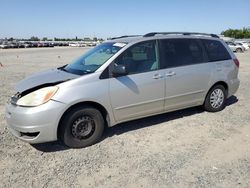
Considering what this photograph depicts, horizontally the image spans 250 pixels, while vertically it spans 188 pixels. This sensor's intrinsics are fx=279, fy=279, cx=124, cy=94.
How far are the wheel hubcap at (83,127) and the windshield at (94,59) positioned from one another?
80 centimetres

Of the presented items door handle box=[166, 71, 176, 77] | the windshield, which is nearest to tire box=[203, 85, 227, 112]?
door handle box=[166, 71, 176, 77]

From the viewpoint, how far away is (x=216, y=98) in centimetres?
635

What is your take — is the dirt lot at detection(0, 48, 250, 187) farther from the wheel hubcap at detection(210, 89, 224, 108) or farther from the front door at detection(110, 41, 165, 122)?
the wheel hubcap at detection(210, 89, 224, 108)

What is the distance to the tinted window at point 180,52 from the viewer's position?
17.5 feet

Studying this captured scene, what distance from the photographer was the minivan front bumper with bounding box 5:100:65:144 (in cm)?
410

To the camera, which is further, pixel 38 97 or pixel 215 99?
pixel 215 99

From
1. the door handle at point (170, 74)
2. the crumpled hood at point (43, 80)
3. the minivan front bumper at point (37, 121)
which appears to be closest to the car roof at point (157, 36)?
the door handle at point (170, 74)

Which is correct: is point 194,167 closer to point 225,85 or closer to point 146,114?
point 146,114

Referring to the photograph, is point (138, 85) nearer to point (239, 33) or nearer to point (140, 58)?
point (140, 58)

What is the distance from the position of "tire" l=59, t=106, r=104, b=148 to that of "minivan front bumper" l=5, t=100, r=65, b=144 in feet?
0.52

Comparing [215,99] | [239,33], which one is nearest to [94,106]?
[215,99]

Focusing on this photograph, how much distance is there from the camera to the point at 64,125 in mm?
4320

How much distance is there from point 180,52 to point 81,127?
99.2 inches

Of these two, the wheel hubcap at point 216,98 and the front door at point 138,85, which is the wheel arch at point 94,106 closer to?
the front door at point 138,85
